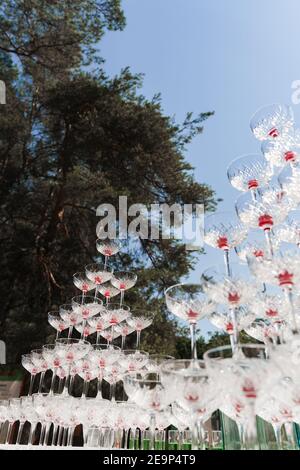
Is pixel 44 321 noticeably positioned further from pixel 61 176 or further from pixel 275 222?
pixel 275 222

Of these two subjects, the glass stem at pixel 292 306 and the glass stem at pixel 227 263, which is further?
the glass stem at pixel 227 263

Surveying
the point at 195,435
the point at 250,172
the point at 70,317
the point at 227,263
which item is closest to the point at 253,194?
the point at 250,172

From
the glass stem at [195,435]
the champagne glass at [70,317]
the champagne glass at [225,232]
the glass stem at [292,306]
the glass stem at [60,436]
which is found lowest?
the glass stem at [195,435]

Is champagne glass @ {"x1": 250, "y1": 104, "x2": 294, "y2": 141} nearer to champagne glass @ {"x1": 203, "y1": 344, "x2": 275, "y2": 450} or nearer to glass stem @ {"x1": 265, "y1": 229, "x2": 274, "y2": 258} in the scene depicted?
glass stem @ {"x1": 265, "y1": 229, "x2": 274, "y2": 258}

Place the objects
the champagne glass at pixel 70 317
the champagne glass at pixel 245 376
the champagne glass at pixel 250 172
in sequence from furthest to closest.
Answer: the champagne glass at pixel 70 317 < the champagne glass at pixel 250 172 < the champagne glass at pixel 245 376

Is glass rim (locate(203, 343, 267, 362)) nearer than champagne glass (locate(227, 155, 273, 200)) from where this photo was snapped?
Yes

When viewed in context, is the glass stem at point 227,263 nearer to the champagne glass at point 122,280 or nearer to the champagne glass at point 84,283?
the champagne glass at point 122,280

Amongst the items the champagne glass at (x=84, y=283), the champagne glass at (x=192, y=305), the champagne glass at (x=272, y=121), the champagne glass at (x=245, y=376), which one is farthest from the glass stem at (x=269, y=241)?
the champagne glass at (x=84, y=283)

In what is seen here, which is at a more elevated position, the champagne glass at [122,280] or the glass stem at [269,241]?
the champagne glass at [122,280]

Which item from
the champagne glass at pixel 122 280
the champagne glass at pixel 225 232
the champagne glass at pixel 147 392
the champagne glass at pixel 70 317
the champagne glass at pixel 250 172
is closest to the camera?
the champagne glass at pixel 147 392

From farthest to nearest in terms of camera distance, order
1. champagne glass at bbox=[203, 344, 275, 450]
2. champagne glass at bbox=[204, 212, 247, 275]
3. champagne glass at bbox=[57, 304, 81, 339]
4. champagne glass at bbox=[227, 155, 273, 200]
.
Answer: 1. champagne glass at bbox=[57, 304, 81, 339]
2. champagne glass at bbox=[227, 155, 273, 200]
3. champagne glass at bbox=[204, 212, 247, 275]
4. champagne glass at bbox=[203, 344, 275, 450]

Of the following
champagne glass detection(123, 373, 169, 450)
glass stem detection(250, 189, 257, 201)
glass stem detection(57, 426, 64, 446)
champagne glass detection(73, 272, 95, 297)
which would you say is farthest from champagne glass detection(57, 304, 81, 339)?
glass stem detection(250, 189, 257, 201)

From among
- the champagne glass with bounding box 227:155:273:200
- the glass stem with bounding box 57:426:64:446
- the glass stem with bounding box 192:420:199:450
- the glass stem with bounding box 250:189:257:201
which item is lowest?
the glass stem with bounding box 192:420:199:450

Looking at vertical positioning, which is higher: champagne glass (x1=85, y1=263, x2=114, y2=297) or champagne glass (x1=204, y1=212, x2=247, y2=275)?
champagne glass (x1=85, y1=263, x2=114, y2=297)
